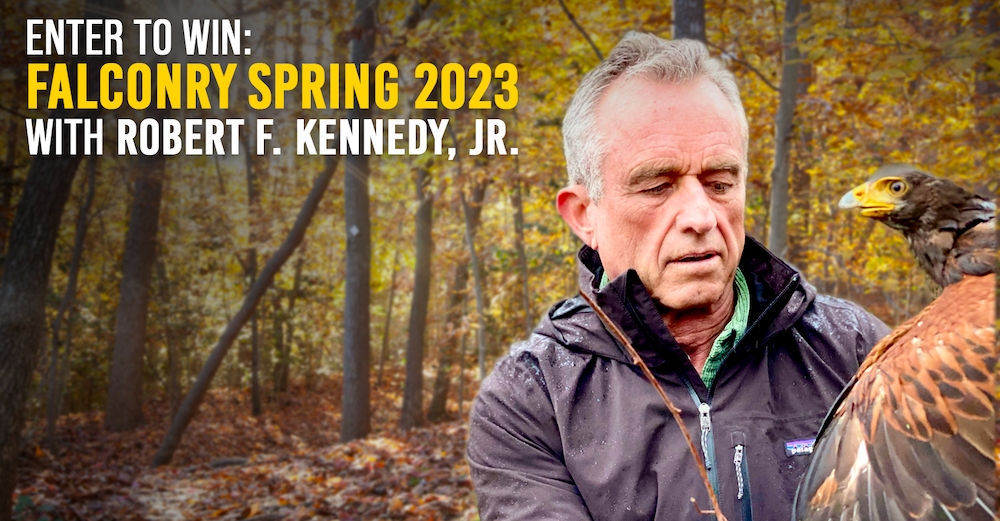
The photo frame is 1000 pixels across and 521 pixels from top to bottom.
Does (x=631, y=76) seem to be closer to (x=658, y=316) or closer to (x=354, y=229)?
(x=658, y=316)

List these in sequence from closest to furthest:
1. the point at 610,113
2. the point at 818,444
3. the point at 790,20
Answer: the point at 818,444 → the point at 610,113 → the point at 790,20

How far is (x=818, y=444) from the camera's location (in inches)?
51.5

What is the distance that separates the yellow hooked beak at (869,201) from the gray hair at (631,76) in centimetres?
46

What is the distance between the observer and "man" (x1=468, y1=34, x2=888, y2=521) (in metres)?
1.62

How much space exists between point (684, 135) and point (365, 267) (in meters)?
12.5

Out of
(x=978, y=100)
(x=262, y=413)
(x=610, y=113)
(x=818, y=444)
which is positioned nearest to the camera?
(x=818, y=444)

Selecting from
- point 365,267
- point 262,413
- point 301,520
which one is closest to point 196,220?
point 262,413

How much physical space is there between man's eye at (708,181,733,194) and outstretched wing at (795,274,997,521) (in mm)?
584

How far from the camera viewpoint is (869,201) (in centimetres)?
138

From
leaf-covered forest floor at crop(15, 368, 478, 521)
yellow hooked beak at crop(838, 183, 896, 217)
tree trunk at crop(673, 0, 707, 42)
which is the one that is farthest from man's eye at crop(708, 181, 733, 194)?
leaf-covered forest floor at crop(15, 368, 478, 521)

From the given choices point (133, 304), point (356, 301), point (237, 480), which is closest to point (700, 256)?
point (237, 480)

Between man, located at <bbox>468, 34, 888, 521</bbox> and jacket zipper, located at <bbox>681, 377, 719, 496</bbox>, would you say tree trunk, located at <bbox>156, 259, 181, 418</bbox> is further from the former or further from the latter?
jacket zipper, located at <bbox>681, 377, 719, 496</bbox>

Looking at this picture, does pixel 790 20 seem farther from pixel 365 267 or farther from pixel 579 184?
pixel 365 267

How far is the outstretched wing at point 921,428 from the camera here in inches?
42.3
